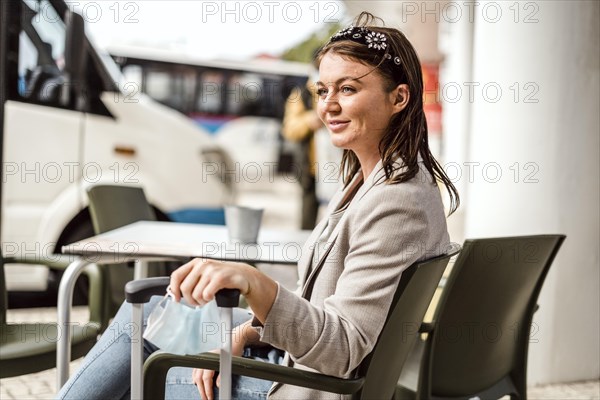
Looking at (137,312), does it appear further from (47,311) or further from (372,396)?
(47,311)

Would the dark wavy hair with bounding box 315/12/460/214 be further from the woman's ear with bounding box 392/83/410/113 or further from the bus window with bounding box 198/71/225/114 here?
the bus window with bounding box 198/71/225/114

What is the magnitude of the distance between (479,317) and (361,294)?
34.2 inches

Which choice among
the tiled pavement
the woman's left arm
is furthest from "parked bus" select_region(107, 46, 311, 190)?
the woman's left arm

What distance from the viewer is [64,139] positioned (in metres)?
5.55

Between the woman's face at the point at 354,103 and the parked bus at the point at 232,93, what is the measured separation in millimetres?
6894

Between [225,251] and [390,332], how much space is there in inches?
51.2

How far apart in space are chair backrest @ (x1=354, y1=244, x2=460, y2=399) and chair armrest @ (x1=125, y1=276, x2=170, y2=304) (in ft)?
1.53

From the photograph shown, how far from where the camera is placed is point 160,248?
9.52ft

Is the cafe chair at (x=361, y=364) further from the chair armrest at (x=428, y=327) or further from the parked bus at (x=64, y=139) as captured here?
the parked bus at (x=64, y=139)

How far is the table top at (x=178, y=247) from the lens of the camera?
2.84m

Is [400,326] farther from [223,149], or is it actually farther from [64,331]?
[223,149]

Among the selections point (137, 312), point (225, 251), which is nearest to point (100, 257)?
point (225, 251)

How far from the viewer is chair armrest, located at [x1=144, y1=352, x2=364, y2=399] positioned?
1.63m

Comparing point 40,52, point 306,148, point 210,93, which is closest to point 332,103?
point 40,52
